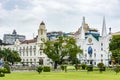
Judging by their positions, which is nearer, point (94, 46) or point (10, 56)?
point (94, 46)

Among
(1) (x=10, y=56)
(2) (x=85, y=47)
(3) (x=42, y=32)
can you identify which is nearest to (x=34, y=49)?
(3) (x=42, y=32)

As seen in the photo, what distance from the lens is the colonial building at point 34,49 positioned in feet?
404

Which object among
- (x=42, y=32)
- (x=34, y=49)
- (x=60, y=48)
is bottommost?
(x=60, y=48)

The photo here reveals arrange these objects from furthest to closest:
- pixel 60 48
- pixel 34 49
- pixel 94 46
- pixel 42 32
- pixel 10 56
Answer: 1. pixel 34 49
2. pixel 42 32
3. pixel 10 56
4. pixel 94 46
5. pixel 60 48

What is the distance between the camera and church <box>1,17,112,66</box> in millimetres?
108438

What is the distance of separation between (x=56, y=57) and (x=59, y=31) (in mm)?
57205

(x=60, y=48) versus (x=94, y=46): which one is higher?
(x=94, y=46)

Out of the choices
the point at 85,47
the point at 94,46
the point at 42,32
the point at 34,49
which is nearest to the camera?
the point at 94,46

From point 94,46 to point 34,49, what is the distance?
1021 inches

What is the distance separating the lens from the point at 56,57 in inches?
3349

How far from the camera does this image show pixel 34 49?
127438 mm

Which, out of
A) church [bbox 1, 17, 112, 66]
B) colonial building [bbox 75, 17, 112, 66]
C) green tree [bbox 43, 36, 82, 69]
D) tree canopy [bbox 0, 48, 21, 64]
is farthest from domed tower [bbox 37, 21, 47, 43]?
green tree [bbox 43, 36, 82, 69]

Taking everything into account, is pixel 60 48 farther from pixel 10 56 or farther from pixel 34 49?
pixel 34 49

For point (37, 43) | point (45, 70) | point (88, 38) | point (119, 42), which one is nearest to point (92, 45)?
point (88, 38)
